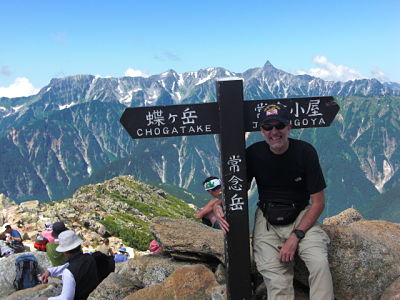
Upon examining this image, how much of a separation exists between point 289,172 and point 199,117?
97.8 inches

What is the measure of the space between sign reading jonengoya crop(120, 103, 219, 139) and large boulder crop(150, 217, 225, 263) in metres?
4.02

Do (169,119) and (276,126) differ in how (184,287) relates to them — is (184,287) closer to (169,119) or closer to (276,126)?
(169,119)

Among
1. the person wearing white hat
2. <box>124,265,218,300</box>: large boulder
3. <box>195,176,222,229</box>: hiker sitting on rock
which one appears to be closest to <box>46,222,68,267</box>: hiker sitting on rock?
the person wearing white hat

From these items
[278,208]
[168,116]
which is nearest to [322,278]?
[278,208]

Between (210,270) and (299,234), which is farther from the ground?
(299,234)

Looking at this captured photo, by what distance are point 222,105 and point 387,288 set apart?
578 cm

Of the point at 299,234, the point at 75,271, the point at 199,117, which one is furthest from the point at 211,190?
the point at 299,234

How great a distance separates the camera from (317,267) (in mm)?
8164

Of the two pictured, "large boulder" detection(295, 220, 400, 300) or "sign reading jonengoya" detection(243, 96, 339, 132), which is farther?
"sign reading jonengoya" detection(243, 96, 339, 132)

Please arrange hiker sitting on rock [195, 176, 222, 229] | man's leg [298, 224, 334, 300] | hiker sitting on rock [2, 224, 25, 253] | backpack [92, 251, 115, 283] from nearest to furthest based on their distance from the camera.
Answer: man's leg [298, 224, 334, 300] → backpack [92, 251, 115, 283] → hiker sitting on rock [195, 176, 222, 229] → hiker sitting on rock [2, 224, 25, 253]

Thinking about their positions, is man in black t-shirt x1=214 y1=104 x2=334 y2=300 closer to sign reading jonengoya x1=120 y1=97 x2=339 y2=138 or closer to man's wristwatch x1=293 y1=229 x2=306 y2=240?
man's wristwatch x1=293 y1=229 x2=306 y2=240

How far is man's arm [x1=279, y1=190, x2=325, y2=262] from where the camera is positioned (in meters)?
8.41

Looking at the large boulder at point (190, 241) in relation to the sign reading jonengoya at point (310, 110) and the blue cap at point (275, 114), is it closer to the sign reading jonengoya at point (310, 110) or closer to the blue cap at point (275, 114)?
the sign reading jonengoya at point (310, 110)

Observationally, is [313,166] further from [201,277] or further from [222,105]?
[201,277]
